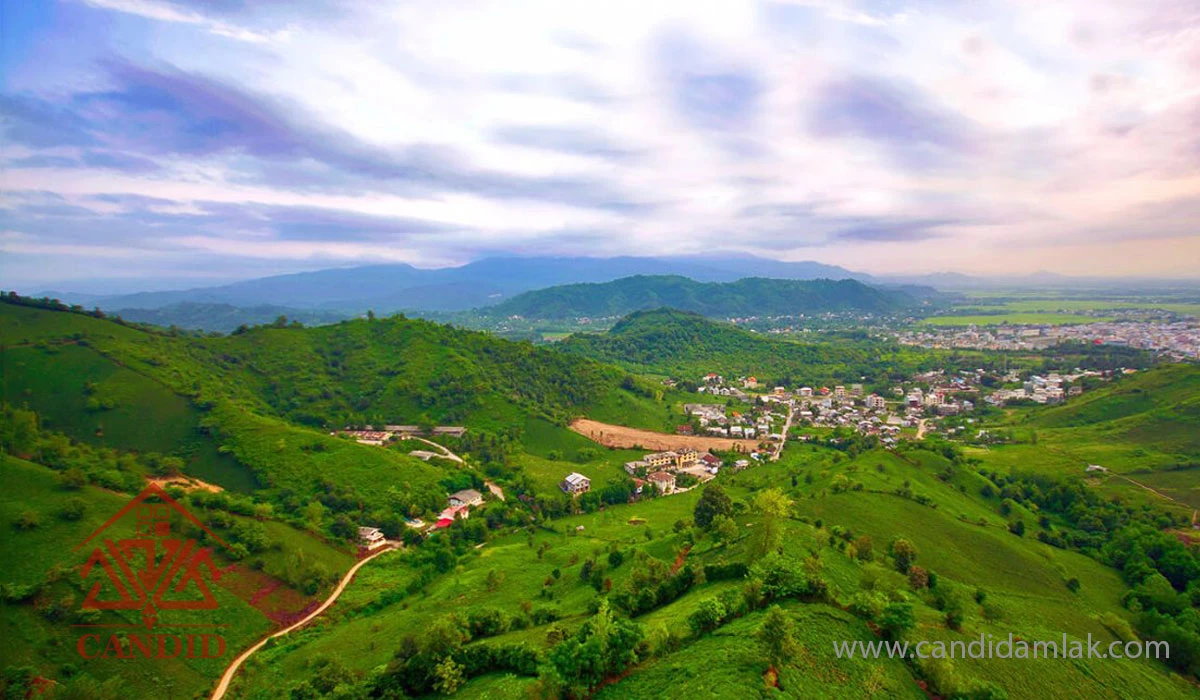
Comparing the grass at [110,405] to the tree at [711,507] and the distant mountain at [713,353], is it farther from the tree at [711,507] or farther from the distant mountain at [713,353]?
the distant mountain at [713,353]

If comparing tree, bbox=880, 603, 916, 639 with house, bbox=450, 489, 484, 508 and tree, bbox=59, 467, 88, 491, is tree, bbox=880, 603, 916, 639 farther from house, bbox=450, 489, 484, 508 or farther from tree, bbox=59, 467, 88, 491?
tree, bbox=59, 467, 88, 491

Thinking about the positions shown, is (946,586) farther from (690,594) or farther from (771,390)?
(771,390)

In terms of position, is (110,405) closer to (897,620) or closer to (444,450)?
(444,450)

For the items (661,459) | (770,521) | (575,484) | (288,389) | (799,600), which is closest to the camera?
(799,600)

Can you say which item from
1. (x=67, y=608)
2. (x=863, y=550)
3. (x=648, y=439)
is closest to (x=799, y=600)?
(x=863, y=550)

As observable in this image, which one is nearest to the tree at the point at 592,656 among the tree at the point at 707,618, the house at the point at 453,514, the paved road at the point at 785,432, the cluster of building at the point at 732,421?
the tree at the point at 707,618

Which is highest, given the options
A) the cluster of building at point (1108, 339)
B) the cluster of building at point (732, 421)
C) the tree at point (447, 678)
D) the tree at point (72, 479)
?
the cluster of building at point (1108, 339)

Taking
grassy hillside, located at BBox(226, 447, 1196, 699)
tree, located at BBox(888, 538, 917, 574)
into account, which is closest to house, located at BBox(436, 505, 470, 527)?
grassy hillside, located at BBox(226, 447, 1196, 699)
